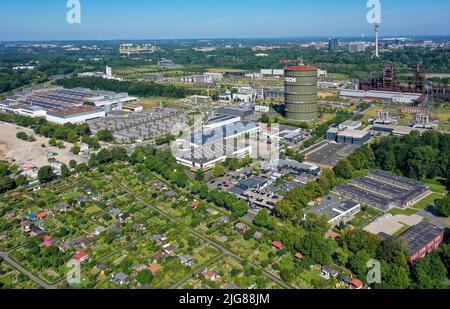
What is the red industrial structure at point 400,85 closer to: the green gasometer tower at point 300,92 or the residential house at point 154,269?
the green gasometer tower at point 300,92

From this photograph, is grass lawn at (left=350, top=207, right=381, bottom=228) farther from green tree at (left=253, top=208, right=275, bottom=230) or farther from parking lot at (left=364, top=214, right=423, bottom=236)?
green tree at (left=253, top=208, right=275, bottom=230)

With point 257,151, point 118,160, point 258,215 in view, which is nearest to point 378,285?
point 258,215

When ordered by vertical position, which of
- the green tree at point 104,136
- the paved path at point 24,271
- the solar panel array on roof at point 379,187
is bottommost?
the paved path at point 24,271

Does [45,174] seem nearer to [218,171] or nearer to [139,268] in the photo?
[218,171]

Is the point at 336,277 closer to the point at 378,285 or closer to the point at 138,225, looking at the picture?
the point at 378,285

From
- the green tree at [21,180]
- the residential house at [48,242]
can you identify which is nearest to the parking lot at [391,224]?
the residential house at [48,242]

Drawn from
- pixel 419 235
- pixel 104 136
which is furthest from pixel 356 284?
pixel 104 136

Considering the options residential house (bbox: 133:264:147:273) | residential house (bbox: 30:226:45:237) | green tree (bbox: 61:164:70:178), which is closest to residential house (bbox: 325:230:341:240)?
residential house (bbox: 133:264:147:273)

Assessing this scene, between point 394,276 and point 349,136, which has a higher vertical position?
point 349,136
